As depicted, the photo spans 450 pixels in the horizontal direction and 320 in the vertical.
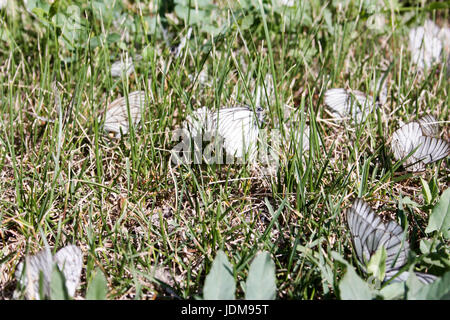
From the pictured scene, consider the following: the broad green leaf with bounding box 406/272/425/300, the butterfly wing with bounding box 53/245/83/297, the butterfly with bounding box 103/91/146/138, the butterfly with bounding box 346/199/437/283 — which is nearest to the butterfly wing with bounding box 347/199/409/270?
the butterfly with bounding box 346/199/437/283

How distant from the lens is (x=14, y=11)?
2.07 meters

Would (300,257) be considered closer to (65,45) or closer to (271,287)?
(271,287)

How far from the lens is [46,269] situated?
113cm

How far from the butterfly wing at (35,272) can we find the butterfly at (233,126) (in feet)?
2.03

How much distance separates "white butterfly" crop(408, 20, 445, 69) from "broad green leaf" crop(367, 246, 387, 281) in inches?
47.0

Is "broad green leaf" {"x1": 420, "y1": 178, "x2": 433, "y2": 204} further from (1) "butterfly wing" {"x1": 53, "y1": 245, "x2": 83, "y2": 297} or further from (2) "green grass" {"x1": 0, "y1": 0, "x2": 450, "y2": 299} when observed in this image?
(1) "butterfly wing" {"x1": 53, "y1": 245, "x2": 83, "y2": 297}

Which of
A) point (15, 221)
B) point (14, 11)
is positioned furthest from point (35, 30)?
point (15, 221)

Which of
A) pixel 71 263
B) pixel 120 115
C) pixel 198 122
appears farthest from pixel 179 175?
pixel 71 263

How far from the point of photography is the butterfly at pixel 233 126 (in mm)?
1544

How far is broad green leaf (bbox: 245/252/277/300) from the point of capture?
106cm

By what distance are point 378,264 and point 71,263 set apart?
74 cm

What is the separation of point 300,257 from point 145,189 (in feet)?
1.75

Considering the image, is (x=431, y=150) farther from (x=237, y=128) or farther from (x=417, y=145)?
(x=237, y=128)

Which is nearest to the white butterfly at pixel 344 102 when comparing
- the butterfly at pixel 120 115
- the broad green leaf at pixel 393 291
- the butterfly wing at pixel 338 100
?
the butterfly wing at pixel 338 100
